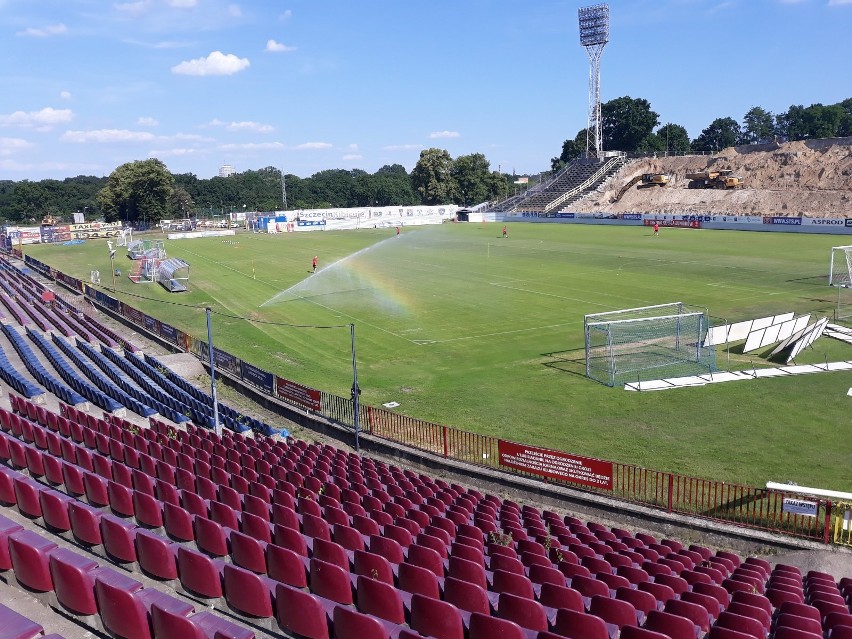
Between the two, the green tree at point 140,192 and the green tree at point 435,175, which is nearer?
the green tree at point 140,192

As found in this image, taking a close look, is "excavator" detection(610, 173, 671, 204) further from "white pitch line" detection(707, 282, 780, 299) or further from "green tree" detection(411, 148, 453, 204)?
"white pitch line" detection(707, 282, 780, 299)

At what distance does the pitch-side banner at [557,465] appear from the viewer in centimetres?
1694

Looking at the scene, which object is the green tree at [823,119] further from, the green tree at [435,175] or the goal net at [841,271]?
the goal net at [841,271]

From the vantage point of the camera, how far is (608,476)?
16.8 m

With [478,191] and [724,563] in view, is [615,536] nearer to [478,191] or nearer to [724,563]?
[724,563]

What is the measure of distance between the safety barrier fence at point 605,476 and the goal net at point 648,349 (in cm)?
984

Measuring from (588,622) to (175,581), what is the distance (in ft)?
17.9

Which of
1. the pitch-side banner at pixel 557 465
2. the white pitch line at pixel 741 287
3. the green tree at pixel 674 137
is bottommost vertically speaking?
the pitch-side banner at pixel 557 465

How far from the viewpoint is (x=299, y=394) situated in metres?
25.2

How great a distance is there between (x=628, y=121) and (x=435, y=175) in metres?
50.6

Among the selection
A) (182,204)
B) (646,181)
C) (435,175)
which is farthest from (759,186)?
(182,204)

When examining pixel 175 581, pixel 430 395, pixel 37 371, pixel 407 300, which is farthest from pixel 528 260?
pixel 175 581

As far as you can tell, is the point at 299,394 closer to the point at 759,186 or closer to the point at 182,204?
the point at 759,186

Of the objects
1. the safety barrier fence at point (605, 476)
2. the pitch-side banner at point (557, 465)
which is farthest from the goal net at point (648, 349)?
the pitch-side banner at point (557, 465)
